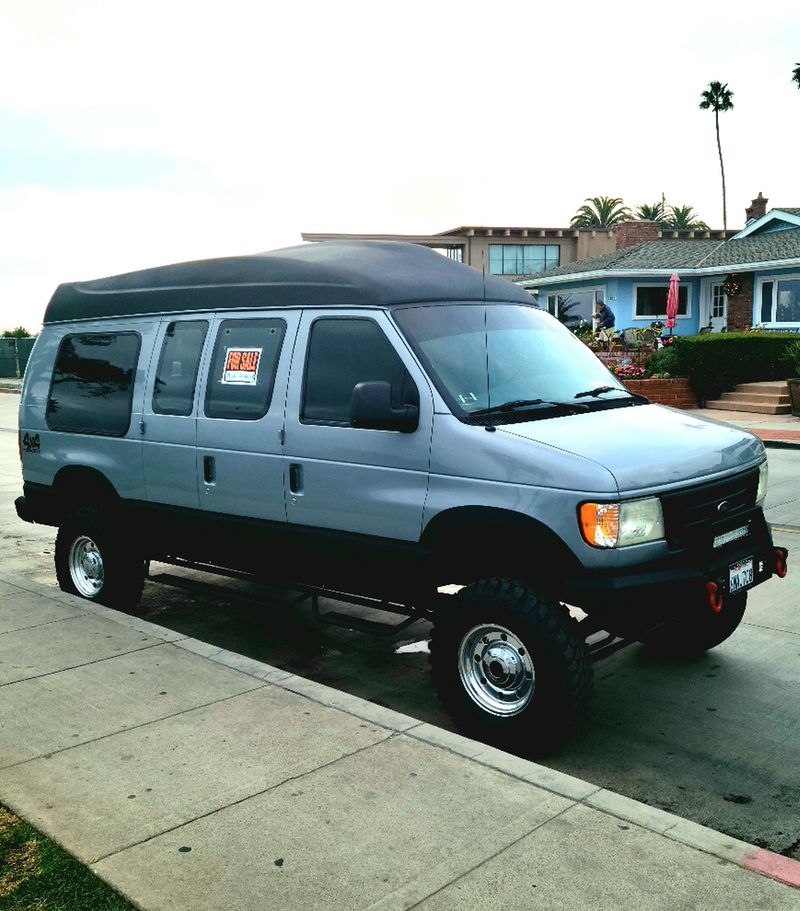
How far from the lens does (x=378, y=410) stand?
4.94 metres

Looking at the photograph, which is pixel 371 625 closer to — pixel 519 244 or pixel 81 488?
pixel 81 488

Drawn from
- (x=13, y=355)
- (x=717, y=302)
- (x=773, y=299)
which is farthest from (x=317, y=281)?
(x=13, y=355)

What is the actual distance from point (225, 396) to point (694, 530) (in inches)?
115

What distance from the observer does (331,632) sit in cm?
707

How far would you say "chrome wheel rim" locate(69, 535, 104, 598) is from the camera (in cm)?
739

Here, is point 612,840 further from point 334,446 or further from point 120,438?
point 120,438

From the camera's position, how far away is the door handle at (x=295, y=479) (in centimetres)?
570

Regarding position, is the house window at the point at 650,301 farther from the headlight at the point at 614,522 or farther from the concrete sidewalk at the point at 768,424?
the headlight at the point at 614,522

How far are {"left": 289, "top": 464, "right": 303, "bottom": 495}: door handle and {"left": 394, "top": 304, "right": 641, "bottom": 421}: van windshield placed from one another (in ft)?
3.42

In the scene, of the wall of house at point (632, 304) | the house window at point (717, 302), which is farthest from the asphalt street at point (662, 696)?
the wall of house at point (632, 304)

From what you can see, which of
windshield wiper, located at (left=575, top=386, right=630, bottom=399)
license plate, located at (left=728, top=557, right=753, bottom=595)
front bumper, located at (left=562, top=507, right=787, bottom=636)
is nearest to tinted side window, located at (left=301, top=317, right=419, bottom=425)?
windshield wiper, located at (left=575, top=386, right=630, bottom=399)

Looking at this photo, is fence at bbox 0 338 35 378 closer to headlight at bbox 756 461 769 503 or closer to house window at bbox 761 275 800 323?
house window at bbox 761 275 800 323

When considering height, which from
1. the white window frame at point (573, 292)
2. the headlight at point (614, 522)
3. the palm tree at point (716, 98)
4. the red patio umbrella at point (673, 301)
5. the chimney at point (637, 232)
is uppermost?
the palm tree at point (716, 98)

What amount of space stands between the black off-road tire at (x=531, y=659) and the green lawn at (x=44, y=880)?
204cm
